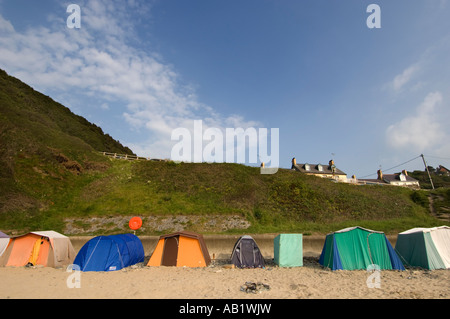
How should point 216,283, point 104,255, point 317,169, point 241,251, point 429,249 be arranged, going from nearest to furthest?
point 216,283 < point 104,255 < point 429,249 < point 241,251 < point 317,169

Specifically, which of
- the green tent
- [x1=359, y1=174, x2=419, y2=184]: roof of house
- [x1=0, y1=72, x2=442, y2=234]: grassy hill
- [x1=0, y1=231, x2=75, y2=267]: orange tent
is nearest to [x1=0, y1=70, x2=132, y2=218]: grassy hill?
[x1=0, y1=72, x2=442, y2=234]: grassy hill

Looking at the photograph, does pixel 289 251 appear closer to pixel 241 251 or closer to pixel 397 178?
pixel 241 251

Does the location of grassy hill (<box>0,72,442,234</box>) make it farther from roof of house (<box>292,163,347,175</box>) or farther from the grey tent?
roof of house (<box>292,163,347,175</box>)

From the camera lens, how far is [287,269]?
15625mm

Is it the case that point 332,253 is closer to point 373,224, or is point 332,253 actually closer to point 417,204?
point 373,224

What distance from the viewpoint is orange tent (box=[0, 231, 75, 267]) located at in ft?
52.2

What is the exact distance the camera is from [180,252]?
16.6 meters

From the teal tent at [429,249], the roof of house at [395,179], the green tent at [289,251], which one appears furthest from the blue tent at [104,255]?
the roof of house at [395,179]

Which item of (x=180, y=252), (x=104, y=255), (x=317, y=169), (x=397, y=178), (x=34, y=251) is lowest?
(x=180, y=252)

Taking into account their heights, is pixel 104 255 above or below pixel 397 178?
below

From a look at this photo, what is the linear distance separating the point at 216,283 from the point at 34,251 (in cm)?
1395

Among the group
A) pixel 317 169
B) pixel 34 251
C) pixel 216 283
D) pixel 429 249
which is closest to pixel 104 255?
pixel 34 251

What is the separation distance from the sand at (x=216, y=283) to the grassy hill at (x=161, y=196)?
31.6 ft

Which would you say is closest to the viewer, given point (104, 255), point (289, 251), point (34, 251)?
point (104, 255)
